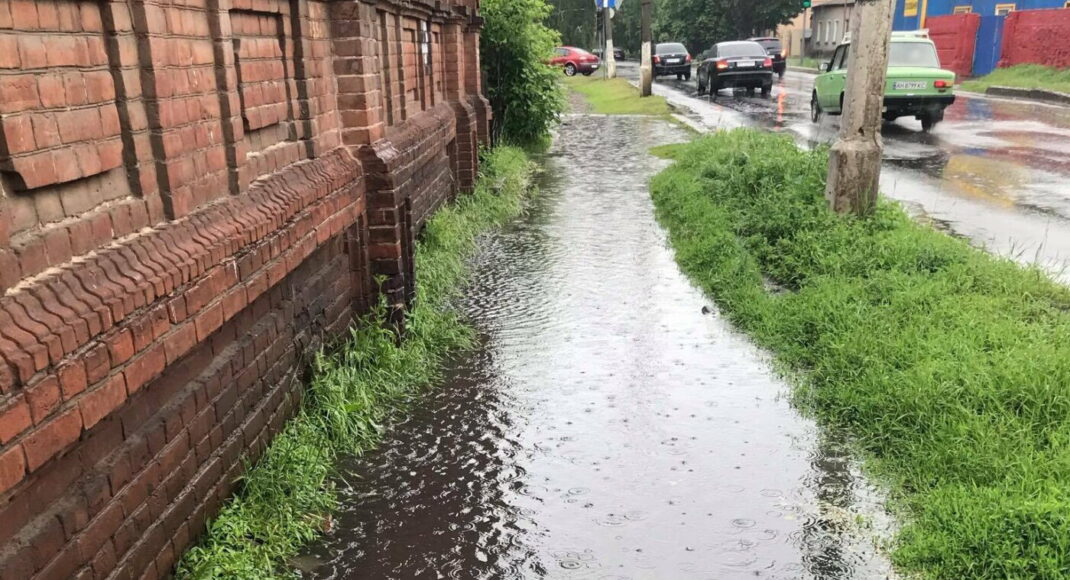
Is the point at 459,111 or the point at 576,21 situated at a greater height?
the point at 576,21

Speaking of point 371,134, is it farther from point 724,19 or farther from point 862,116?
point 724,19

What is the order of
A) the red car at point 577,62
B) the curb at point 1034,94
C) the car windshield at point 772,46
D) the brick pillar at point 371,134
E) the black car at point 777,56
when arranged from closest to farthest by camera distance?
the brick pillar at point 371,134, the curb at point 1034,94, the black car at point 777,56, the car windshield at point 772,46, the red car at point 577,62

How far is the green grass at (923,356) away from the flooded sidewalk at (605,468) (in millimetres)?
222

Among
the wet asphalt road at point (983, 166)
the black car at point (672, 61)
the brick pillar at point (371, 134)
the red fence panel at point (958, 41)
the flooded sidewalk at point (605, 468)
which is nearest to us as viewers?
the flooded sidewalk at point (605, 468)

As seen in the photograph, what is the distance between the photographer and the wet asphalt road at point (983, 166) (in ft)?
25.3

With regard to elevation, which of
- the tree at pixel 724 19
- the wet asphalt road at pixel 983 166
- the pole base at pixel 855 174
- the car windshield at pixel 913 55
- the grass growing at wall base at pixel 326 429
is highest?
the tree at pixel 724 19

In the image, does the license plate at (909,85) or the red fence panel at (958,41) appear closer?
the license plate at (909,85)

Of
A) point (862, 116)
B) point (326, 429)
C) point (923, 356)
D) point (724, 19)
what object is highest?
point (724, 19)

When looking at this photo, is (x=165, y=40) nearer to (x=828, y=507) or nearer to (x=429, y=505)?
(x=429, y=505)

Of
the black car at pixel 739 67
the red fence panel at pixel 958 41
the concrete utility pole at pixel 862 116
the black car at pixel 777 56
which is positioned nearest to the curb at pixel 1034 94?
the black car at pixel 739 67

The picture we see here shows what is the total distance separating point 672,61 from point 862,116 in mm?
30627

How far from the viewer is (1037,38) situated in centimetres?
2595

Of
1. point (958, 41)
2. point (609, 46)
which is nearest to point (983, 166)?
point (958, 41)

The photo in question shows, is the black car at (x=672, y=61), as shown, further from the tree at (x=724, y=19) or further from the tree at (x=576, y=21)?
the tree at (x=576, y=21)
